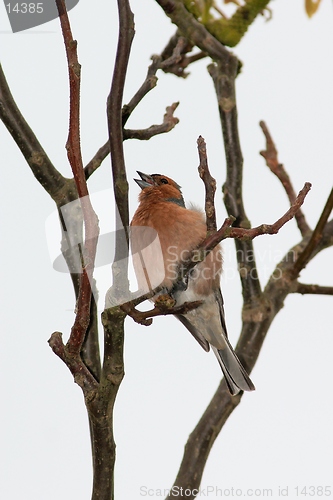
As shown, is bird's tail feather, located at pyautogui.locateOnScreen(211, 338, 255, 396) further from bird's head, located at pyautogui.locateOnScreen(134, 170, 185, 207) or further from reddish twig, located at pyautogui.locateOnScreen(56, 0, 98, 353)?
reddish twig, located at pyautogui.locateOnScreen(56, 0, 98, 353)

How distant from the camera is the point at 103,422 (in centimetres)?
241

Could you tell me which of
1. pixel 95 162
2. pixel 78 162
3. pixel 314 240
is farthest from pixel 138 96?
pixel 78 162

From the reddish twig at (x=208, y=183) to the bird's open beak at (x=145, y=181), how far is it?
1.86m

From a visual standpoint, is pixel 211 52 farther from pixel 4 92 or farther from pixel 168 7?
pixel 4 92

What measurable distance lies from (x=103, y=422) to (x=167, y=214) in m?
1.55

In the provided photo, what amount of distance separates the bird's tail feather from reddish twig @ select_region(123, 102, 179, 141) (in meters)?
1.43

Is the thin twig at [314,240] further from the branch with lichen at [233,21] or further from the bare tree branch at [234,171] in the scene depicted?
the branch with lichen at [233,21]

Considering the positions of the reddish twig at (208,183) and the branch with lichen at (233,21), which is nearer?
the reddish twig at (208,183)

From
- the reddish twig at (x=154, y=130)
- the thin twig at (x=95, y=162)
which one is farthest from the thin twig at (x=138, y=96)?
the thin twig at (x=95, y=162)

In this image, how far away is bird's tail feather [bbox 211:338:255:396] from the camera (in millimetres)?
3608

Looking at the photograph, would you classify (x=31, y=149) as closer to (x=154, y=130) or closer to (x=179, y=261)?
(x=154, y=130)

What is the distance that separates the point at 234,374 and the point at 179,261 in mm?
858

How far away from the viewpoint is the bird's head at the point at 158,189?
399 centimetres

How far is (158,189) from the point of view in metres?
4.04
